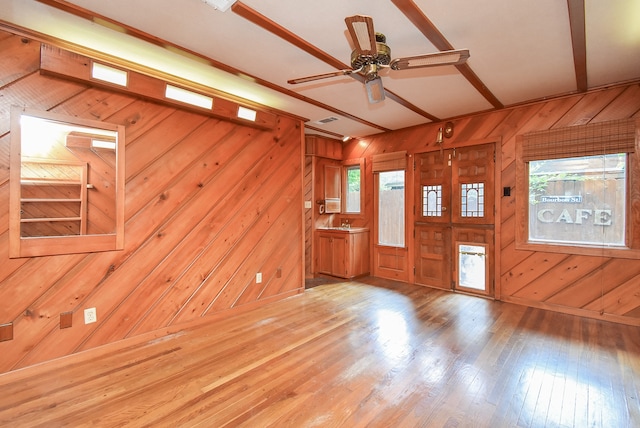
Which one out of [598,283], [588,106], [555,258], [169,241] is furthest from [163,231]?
[588,106]

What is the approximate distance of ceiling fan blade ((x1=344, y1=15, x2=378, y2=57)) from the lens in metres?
1.61

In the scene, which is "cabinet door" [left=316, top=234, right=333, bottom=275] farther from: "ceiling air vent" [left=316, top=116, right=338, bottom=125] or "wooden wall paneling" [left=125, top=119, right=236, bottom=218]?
"wooden wall paneling" [left=125, top=119, right=236, bottom=218]

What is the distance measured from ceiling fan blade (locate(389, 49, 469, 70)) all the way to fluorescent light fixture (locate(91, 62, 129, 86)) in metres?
2.36

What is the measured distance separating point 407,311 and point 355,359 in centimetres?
140

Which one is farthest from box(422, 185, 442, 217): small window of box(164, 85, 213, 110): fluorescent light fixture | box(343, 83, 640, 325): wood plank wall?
box(164, 85, 213, 110): fluorescent light fixture

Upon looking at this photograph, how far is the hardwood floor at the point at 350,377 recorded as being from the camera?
1810 mm

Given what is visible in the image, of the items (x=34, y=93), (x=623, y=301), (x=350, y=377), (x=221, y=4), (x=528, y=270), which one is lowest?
(x=350, y=377)

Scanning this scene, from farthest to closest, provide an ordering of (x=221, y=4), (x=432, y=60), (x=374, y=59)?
(x=374, y=59) → (x=432, y=60) → (x=221, y=4)

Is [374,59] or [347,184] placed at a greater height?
[374,59]

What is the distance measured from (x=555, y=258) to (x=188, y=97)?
4.75m

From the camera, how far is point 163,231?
3.00 metres

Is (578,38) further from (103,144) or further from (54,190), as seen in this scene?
(54,190)

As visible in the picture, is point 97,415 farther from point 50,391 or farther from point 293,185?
point 293,185

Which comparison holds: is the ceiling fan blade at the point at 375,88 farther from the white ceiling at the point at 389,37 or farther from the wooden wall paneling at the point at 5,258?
the wooden wall paneling at the point at 5,258
